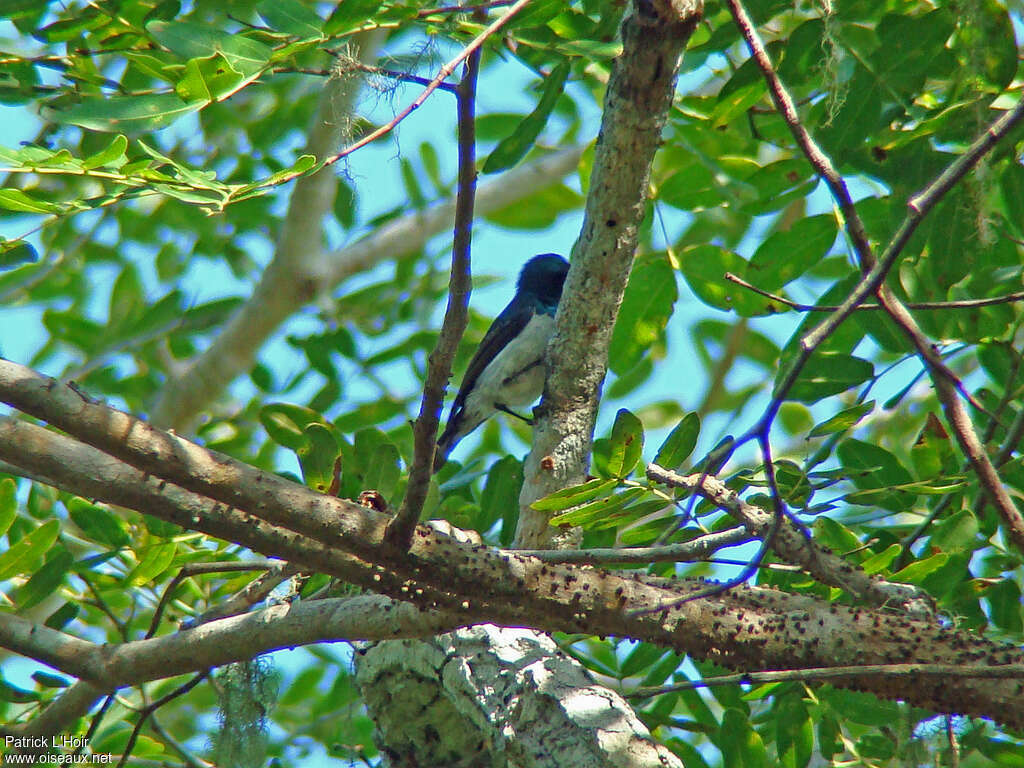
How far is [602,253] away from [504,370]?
97.3 inches

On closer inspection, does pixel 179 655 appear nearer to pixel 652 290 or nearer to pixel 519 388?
pixel 652 290

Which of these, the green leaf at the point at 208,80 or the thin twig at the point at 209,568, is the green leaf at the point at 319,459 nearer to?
the thin twig at the point at 209,568

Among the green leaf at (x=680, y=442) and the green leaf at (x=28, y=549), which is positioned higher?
the green leaf at (x=28, y=549)

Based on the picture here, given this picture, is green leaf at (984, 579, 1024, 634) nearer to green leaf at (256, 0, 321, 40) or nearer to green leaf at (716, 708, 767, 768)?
green leaf at (716, 708, 767, 768)

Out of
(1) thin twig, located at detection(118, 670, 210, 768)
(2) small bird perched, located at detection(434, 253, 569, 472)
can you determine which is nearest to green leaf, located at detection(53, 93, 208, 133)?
(1) thin twig, located at detection(118, 670, 210, 768)

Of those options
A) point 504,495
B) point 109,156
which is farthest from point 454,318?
point 504,495

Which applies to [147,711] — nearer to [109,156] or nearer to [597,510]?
[597,510]

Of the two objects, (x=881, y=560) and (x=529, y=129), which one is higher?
(x=529, y=129)

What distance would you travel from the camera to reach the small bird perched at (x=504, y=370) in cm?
558

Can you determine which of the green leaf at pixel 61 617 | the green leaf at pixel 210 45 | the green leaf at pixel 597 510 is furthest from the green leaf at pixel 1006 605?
the green leaf at pixel 61 617

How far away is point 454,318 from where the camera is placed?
80.0 inches

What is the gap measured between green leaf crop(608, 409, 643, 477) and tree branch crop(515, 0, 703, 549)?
1.76 ft

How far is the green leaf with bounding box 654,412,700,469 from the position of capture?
282 cm

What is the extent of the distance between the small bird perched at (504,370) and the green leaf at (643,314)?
5.02 ft
